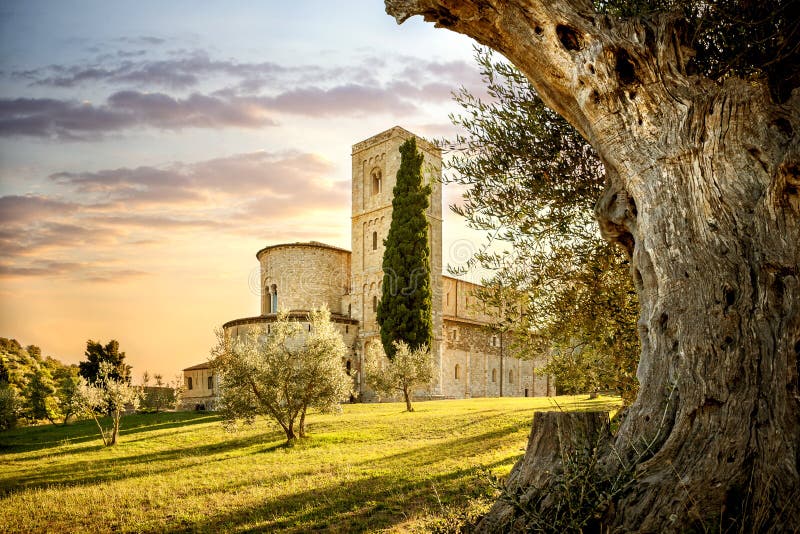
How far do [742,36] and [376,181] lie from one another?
1585 inches

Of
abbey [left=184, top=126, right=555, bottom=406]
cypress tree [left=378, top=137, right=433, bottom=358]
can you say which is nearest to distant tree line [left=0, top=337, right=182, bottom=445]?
abbey [left=184, top=126, right=555, bottom=406]

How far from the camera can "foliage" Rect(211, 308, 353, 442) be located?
55.8 ft

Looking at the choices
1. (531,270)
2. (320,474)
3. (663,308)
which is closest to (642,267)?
(663,308)

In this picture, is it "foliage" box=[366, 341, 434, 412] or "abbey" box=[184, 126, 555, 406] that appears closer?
"foliage" box=[366, 341, 434, 412]

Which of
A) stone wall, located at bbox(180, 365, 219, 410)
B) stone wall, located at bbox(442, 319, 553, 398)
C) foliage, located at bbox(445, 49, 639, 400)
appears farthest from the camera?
stone wall, located at bbox(442, 319, 553, 398)

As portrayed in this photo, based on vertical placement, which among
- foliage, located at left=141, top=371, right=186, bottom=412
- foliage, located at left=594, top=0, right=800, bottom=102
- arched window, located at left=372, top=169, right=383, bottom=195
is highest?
arched window, located at left=372, top=169, right=383, bottom=195

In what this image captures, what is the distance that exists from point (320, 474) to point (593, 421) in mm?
8644

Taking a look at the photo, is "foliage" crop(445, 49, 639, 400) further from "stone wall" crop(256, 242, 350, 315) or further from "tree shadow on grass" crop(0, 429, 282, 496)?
"stone wall" crop(256, 242, 350, 315)

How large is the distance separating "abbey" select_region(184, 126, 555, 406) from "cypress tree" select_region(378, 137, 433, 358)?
5.23 meters

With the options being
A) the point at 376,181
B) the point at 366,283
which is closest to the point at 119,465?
the point at 366,283

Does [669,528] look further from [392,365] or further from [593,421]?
[392,365]

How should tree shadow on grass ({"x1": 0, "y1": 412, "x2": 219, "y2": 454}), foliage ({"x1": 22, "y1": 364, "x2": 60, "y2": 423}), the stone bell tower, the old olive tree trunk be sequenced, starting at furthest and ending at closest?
the stone bell tower, foliage ({"x1": 22, "y1": 364, "x2": 60, "y2": 423}), tree shadow on grass ({"x1": 0, "y1": 412, "x2": 219, "y2": 454}), the old olive tree trunk

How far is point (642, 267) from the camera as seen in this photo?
4.62m

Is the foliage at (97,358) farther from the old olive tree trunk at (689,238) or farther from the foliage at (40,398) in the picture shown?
the old olive tree trunk at (689,238)
